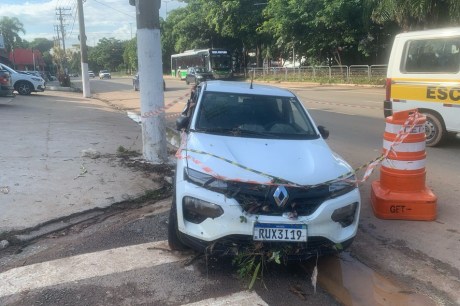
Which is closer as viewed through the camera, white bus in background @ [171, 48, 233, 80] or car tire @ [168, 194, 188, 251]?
car tire @ [168, 194, 188, 251]

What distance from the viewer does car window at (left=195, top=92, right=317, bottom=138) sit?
526cm

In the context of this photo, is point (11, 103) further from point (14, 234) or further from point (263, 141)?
point (263, 141)

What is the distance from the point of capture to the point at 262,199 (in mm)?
3754

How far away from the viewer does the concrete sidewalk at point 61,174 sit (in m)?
5.55

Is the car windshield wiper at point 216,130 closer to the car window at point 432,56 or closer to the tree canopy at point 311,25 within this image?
the car window at point 432,56

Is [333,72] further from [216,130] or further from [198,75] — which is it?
[216,130]

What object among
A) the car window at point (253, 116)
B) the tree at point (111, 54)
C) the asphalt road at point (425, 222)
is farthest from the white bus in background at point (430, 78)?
the tree at point (111, 54)

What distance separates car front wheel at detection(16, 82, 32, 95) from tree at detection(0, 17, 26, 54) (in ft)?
230

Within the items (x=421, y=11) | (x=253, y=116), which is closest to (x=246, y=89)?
(x=253, y=116)

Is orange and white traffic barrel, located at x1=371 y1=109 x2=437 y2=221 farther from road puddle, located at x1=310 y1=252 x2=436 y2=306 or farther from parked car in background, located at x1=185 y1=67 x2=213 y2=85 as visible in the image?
parked car in background, located at x1=185 y1=67 x2=213 y2=85

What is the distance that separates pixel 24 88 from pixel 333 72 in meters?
22.8

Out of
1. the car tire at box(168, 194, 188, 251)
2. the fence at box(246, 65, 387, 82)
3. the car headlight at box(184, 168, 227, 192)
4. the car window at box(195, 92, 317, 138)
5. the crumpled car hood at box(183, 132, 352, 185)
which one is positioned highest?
the fence at box(246, 65, 387, 82)

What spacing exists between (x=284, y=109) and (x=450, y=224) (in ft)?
7.83

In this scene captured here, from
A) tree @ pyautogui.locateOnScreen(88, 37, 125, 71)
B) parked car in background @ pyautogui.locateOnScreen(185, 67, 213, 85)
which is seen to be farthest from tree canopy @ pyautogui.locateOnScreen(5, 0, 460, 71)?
tree @ pyautogui.locateOnScreen(88, 37, 125, 71)
